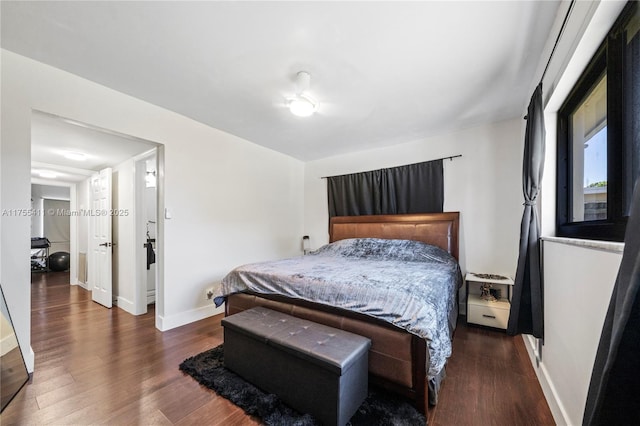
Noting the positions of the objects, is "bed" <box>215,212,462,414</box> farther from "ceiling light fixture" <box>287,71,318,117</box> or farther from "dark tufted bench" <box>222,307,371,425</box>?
"ceiling light fixture" <box>287,71,318,117</box>

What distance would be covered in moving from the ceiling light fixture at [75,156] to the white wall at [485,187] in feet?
16.3

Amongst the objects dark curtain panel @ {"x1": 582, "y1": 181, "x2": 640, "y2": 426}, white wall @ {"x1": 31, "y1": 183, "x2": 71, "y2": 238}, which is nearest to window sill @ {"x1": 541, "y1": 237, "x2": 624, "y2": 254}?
dark curtain panel @ {"x1": 582, "y1": 181, "x2": 640, "y2": 426}

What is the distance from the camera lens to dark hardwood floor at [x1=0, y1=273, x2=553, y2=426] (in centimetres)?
149

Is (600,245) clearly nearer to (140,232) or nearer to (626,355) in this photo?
(626,355)

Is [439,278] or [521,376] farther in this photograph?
[439,278]

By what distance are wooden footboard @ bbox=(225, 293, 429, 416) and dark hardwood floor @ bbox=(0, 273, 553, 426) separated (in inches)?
8.0

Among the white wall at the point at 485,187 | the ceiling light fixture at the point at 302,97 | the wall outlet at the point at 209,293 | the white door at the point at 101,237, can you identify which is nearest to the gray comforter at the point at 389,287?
the white wall at the point at 485,187

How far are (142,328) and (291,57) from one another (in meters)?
3.23

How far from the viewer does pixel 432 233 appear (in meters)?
3.38

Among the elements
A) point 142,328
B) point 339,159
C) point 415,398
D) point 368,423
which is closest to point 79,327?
point 142,328

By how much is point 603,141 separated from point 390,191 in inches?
101

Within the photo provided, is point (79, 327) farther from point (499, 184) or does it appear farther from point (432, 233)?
point (499, 184)

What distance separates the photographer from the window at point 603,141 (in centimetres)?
108

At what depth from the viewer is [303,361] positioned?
1.48 metres
